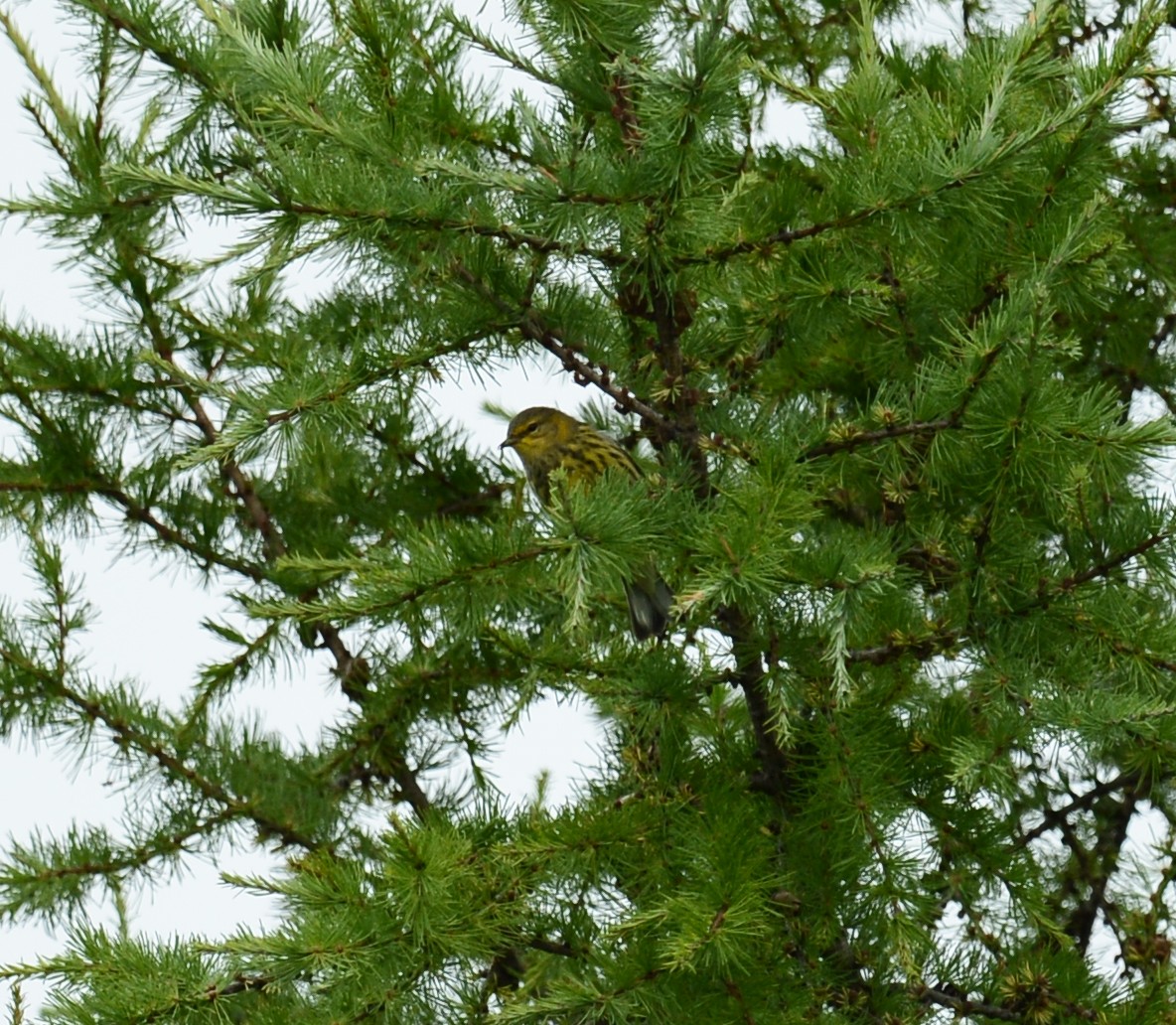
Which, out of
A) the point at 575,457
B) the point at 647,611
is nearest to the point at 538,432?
the point at 575,457

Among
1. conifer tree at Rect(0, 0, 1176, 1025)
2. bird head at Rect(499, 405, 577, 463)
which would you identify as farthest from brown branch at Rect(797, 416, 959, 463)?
bird head at Rect(499, 405, 577, 463)

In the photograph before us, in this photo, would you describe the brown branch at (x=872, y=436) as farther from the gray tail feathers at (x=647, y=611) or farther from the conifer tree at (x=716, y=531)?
the gray tail feathers at (x=647, y=611)

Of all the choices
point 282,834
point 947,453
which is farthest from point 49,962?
point 947,453

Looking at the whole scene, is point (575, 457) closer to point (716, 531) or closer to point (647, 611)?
point (647, 611)

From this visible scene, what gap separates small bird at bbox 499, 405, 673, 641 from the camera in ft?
12.8

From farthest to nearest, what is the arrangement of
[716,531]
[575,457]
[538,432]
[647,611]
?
[538,432]
[575,457]
[647,611]
[716,531]

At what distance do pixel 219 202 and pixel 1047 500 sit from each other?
5.24 ft

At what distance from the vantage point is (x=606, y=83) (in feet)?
10.2

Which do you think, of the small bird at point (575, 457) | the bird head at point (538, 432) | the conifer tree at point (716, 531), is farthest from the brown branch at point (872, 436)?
the bird head at point (538, 432)

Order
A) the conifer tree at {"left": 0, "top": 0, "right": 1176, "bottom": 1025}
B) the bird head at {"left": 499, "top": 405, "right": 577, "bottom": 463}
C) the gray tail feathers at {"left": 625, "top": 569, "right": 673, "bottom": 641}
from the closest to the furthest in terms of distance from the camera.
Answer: the conifer tree at {"left": 0, "top": 0, "right": 1176, "bottom": 1025}, the gray tail feathers at {"left": 625, "top": 569, "right": 673, "bottom": 641}, the bird head at {"left": 499, "top": 405, "right": 577, "bottom": 463}

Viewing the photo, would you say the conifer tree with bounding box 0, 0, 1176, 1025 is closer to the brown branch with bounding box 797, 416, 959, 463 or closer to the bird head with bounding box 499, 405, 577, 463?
the brown branch with bounding box 797, 416, 959, 463

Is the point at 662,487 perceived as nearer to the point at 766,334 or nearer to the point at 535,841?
the point at 766,334

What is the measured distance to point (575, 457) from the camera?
14.5 feet

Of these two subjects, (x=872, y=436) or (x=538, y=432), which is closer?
(x=872, y=436)
